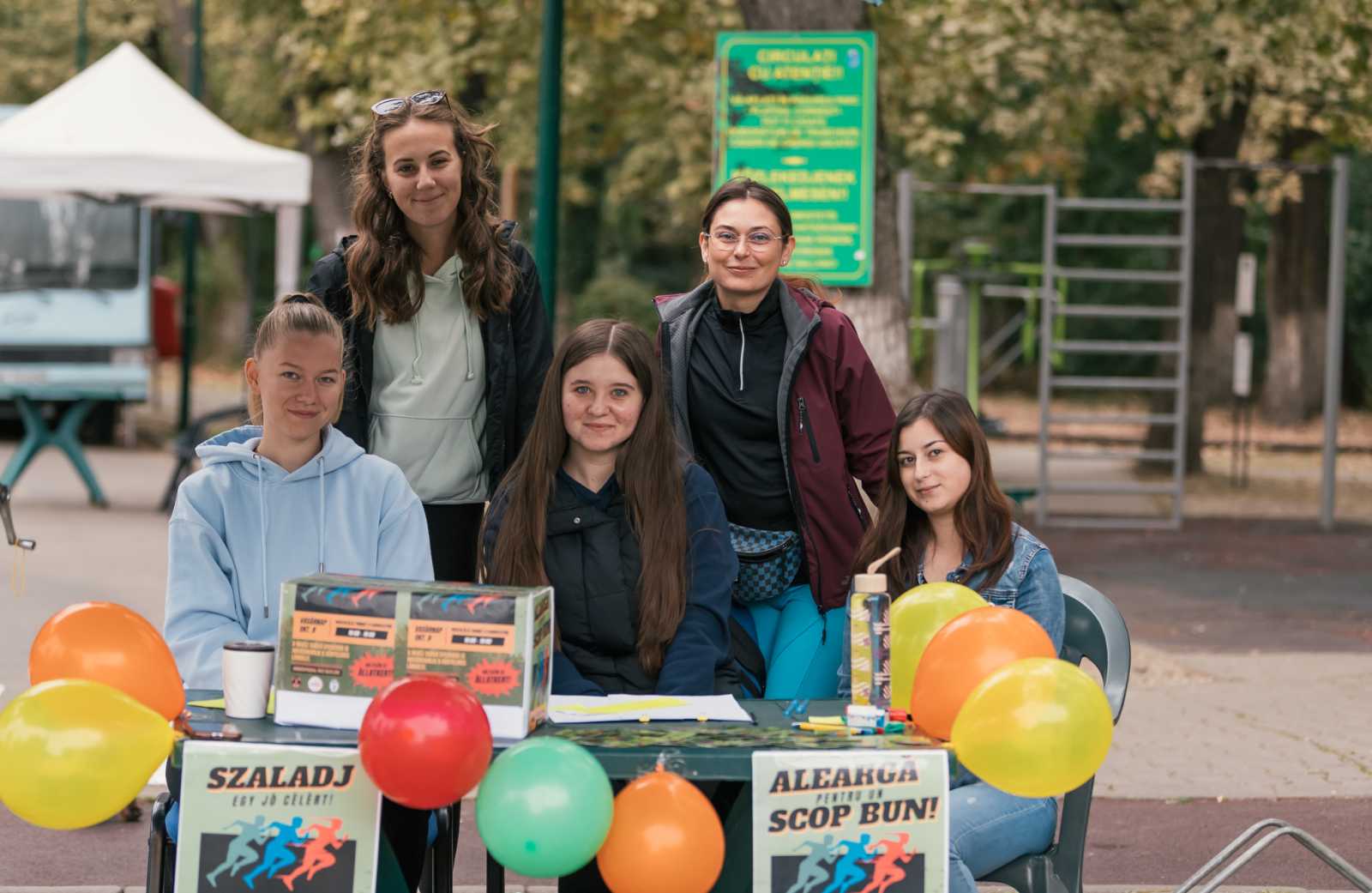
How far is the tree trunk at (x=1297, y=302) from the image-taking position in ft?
84.6

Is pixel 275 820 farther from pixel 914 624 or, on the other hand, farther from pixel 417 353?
pixel 417 353

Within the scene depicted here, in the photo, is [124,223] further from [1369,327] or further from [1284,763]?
[1369,327]

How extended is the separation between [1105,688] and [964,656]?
2.81 ft

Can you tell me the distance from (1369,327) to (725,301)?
29.2 m

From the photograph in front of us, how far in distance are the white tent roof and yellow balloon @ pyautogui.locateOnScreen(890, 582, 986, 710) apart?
411 inches

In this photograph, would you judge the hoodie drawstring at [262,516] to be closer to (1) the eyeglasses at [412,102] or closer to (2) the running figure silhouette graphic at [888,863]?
(1) the eyeglasses at [412,102]

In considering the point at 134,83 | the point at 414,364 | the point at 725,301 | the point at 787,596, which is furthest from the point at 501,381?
the point at 134,83

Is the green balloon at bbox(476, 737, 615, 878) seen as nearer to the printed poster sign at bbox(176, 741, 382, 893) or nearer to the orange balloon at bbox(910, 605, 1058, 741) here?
the printed poster sign at bbox(176, 741, 382, 893)

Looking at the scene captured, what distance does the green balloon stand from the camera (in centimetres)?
317

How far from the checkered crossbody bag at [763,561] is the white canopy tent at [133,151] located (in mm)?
9518

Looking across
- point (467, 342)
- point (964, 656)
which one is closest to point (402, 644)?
point (964, 656)

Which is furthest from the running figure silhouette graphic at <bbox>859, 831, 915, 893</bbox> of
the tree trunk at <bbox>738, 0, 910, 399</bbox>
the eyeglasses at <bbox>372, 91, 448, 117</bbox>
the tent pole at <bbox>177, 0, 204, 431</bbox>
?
the tent pole at <bbox>177, 0, 204, 431</bbox>

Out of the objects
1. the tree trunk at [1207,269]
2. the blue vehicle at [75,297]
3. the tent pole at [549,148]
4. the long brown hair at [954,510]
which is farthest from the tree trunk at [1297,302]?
the long brown hair at [954,510]

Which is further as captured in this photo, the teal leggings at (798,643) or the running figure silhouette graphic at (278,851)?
the teal leggings at (798,643)
